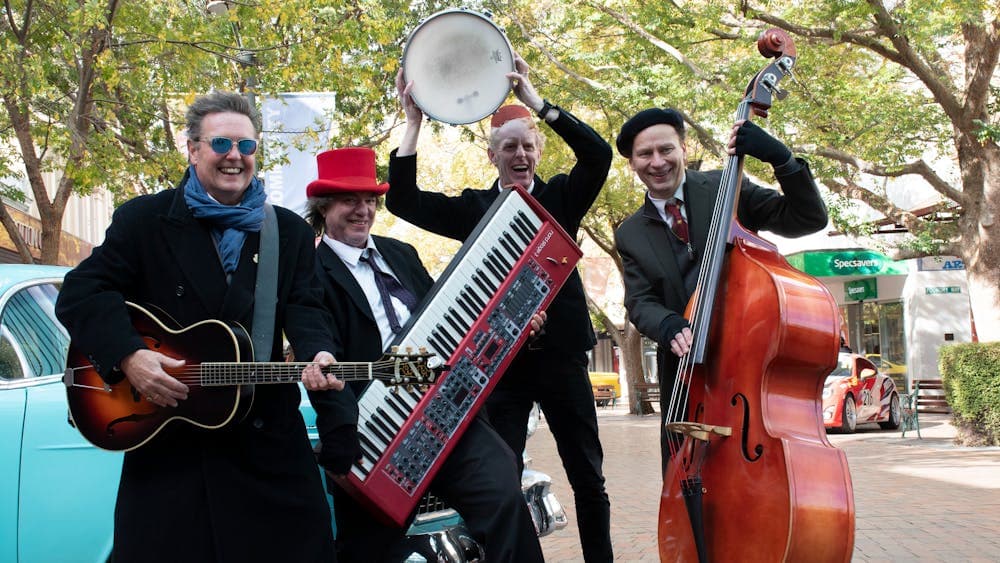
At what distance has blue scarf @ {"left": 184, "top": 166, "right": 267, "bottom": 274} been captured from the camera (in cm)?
339

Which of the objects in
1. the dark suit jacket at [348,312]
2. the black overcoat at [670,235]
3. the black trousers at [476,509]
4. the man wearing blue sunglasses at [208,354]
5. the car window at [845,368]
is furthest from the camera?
the car window at [845,368]

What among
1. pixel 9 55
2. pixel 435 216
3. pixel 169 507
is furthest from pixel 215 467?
pixel 9 55

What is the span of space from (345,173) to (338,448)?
159 cm

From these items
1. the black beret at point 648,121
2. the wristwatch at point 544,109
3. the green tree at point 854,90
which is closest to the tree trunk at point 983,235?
the green tree at point 854,90

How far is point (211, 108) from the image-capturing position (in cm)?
350

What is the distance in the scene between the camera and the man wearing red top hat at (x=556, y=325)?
16.4 ft

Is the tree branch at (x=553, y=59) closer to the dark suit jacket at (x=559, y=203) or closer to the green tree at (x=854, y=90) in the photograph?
the green tree at (x=854, y=90)

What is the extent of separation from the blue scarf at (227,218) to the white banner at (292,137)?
346 inches

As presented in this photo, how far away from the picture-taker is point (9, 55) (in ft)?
35.3

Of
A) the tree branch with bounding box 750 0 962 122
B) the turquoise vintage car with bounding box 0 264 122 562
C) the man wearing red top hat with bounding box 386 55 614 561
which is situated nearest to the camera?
the turquoise vintage car with bounding box 0 264 122 562

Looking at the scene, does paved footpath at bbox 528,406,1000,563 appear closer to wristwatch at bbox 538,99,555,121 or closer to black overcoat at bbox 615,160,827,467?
black overcoat at bbox 615,160,827,467

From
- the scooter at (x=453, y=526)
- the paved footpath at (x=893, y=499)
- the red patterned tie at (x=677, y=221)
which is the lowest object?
the paved footpath at (x=893, y=499)

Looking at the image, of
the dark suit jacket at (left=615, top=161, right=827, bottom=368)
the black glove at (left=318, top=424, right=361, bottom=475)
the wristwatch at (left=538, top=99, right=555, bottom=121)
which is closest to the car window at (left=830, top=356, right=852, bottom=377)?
the dark suit jacket at (left=615, top=161, right=827, bottom=368)

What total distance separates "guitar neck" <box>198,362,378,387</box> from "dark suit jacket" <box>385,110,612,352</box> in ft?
5.74
